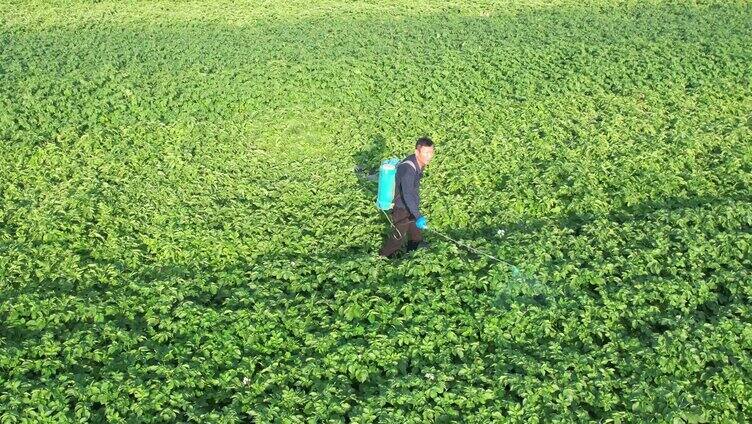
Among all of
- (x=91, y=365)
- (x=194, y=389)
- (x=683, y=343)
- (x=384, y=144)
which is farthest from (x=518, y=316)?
(x=384, y=144)

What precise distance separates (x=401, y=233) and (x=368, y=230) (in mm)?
1385

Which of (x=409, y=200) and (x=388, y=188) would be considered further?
(x=388, y=188)

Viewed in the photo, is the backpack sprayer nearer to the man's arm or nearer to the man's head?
the man's arm

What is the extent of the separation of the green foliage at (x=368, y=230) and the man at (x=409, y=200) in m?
0.50

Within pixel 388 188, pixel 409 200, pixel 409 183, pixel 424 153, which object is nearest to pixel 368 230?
pixel 388 188

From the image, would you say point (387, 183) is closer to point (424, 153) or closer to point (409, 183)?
point (409, 183)

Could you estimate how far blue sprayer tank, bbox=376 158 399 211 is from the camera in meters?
9.27

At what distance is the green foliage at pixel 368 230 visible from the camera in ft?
22.8

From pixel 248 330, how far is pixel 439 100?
9.49m

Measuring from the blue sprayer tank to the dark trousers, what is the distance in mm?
163

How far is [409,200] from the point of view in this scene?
9109 millimetres

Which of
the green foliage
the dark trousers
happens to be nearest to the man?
the dark trousers

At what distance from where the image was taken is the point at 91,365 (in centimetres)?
738

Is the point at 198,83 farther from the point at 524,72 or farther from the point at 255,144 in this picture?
the point at 524,72
